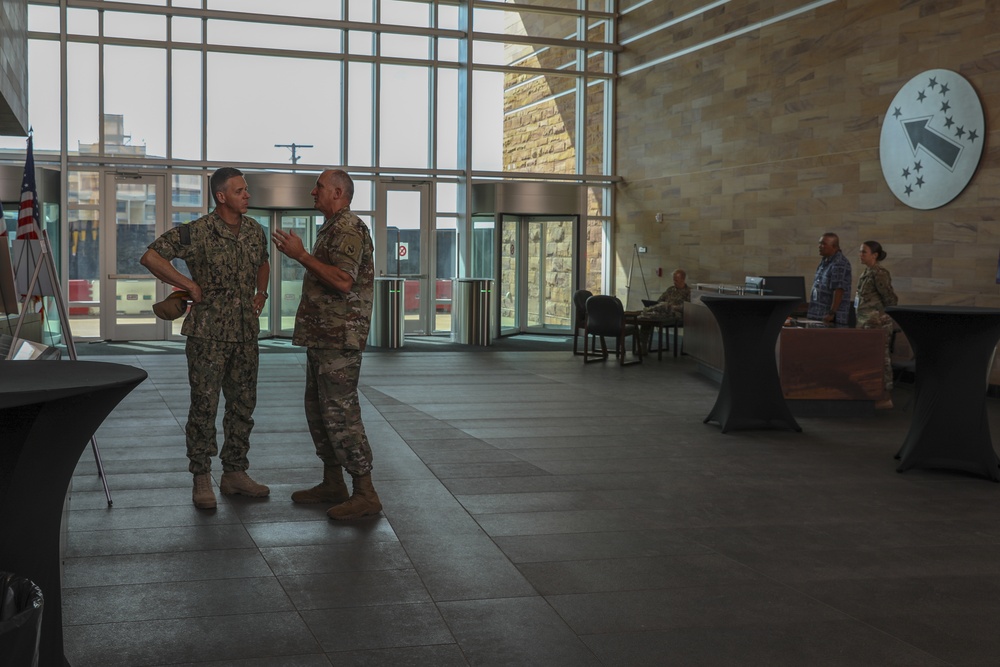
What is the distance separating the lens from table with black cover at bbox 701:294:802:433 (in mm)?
7066

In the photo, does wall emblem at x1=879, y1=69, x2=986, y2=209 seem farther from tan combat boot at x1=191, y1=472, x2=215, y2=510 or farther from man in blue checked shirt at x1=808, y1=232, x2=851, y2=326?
tan combat boot at x1=191, y1=472, x2=215, y2=510

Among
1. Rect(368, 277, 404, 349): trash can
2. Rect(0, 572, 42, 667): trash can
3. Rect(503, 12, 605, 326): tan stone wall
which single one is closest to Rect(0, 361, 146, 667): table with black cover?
Rect(0, 572, 42, 667): trash can

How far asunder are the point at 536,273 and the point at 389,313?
131 inches

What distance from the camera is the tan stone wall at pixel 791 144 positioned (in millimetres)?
9836

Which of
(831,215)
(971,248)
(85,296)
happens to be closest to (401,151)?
(85,296)

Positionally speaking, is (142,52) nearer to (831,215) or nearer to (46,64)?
(46,64)

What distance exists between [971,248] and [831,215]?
2.16 metres

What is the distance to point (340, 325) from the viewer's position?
4.47 m

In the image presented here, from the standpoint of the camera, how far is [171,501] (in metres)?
4.83

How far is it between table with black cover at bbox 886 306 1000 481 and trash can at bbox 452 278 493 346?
363 inches

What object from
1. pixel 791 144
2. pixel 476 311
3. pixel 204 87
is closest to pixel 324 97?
→ pixel 204 87

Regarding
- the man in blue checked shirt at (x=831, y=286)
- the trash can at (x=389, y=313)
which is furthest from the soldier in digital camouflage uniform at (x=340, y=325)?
the trash can at (x=389, y=313)

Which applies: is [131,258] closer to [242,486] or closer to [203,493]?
[242,486]

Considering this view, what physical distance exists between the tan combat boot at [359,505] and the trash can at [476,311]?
10117 mm
